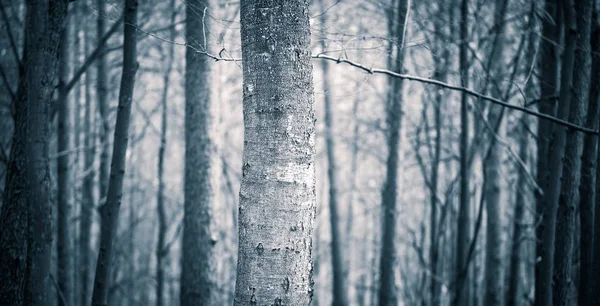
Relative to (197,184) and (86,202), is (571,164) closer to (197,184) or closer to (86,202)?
(197,184)

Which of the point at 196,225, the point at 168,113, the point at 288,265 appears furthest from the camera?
the point at 168,113

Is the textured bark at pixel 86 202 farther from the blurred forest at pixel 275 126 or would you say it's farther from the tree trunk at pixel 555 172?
the tree trunk at pixel 555 172

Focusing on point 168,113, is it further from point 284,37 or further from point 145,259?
point 284,37

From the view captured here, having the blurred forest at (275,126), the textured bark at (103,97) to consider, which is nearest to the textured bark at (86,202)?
the blurred forest at (275,126)

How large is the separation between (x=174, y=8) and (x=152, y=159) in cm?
885

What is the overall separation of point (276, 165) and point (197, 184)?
10.8ft

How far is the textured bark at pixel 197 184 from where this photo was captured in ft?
17.9

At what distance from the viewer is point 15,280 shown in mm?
4270

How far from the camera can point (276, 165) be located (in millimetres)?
2514

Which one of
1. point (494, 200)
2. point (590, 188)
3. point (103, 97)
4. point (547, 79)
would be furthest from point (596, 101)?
point (103, 97)

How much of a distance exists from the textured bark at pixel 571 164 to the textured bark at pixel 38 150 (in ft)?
17.5

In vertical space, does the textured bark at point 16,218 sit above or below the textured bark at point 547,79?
below

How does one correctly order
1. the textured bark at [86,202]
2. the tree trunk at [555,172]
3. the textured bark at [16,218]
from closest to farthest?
the textured bark at [16,218], the tree trunk at [555,172], the textured bark at [86,202]

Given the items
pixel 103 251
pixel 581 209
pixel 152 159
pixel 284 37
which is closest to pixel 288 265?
pixel 284 37
